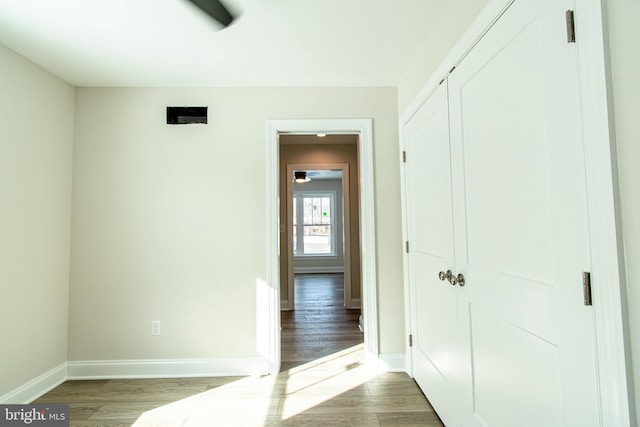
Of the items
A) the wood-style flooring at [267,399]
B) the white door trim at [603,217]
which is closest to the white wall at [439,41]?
the white door trim at [603,217]

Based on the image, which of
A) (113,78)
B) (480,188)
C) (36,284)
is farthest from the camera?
(113,78)

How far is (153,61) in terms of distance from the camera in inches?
90.1

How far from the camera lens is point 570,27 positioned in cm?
89

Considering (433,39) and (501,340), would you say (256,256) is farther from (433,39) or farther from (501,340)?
(433,39)

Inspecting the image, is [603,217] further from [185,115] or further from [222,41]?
[185,115]

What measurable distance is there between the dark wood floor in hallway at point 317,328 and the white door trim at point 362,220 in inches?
18.1

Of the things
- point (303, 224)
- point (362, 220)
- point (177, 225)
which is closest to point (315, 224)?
point (303, 224)

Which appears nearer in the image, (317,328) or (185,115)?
(185,115)

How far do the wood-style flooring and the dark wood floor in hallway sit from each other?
14cm

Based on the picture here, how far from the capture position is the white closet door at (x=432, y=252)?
5.74ft

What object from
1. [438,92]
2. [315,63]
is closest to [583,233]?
[438,92]

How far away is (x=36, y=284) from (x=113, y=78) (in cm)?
167

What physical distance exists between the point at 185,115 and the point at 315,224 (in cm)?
631

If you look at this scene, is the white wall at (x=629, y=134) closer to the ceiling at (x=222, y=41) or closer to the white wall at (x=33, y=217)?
the ceiling at (x=222, y=41)
